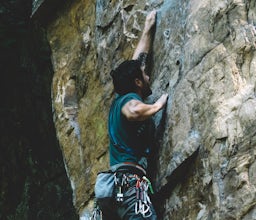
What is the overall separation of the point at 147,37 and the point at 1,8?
4.62m

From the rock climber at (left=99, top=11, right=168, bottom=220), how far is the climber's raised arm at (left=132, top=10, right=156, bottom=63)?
0.30 metres

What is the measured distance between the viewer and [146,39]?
6.99 meters

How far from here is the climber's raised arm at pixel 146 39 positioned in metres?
6.92

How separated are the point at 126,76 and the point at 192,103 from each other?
756 mm

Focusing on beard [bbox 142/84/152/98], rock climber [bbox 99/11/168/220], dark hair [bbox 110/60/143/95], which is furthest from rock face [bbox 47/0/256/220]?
dark hair [bbox 110/60/143/95]

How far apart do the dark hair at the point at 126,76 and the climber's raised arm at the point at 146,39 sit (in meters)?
0.41

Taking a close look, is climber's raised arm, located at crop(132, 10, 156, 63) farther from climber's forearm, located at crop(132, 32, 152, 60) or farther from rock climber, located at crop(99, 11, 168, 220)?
rock climber, located at crop(99, 11, 168, 220)

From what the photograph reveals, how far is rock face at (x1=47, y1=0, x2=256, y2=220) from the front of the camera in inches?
215

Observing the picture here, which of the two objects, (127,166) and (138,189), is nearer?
(138,189)

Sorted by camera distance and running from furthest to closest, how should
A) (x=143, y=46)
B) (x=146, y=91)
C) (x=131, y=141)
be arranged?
(x=143, y=46), (x=146, y=91), (x=131, y=141)

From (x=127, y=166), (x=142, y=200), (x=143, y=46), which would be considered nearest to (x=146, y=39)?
(x=143, y=46)

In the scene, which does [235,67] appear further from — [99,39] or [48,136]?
[48,136]

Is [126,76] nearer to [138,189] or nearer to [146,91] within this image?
[146,91]

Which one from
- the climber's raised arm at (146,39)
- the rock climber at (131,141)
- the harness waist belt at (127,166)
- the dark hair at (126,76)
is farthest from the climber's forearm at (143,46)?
the harness waist belt at (127,166)
